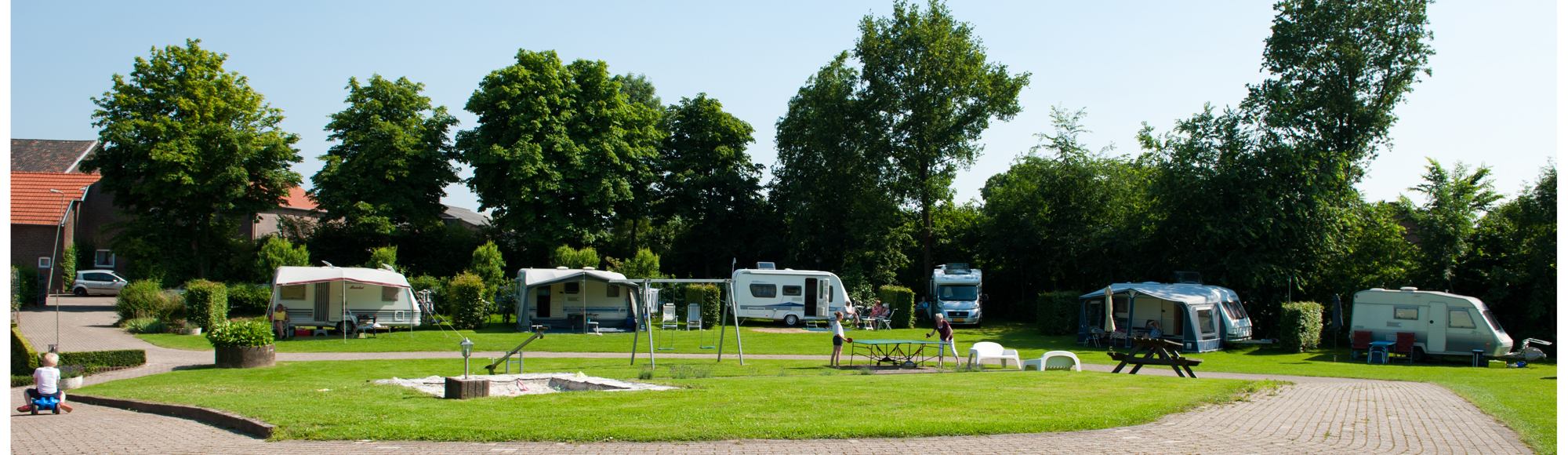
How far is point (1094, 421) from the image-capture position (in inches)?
315

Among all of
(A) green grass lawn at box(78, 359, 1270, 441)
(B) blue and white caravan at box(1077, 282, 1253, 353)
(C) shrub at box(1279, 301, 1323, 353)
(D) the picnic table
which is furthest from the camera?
(C) shrub at box(1279, 301, 1323, 353)

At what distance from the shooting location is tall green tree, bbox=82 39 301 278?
97.3 ft

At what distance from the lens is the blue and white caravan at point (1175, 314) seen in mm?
21219

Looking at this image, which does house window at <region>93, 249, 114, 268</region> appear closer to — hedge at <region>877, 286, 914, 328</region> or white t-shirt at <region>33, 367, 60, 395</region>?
hedge at <region>877, 286, 914, 328</region>

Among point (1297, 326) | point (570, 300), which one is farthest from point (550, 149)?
point (1297, 326)

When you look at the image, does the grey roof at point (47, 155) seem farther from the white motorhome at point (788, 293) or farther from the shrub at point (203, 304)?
the white motorhome at point (788, 293)

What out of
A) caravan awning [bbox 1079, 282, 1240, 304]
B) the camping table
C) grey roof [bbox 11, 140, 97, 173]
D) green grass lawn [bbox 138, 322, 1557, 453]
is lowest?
green grass lawn [bbox 138, 322, 1557, 453]

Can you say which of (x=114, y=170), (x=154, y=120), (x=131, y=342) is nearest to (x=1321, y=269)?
(x=131, y=342)

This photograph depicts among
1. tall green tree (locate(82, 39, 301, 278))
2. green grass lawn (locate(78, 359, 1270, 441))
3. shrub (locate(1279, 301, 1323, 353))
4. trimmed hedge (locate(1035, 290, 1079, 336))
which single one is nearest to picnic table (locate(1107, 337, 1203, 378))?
green grass lawn (locate(78, 359, 1270, 441))

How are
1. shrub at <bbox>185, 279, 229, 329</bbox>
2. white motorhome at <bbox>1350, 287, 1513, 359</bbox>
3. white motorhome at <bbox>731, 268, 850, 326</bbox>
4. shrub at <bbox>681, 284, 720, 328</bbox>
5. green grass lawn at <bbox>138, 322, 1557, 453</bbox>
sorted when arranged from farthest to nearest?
1. white motorhome at <bbox>731, 268, 850, 326</bbox>
2. shrub at <bbox>681, 284, 720, 328</bbox>
3. shrub at <bbox>185, 279, 229, 329</bbox>
4. white motorhome at <bbox>1350, 287, 1513, 359</bbox>
5. green grass lawn at <bbox>138, 322, 1557, 453</bbox>

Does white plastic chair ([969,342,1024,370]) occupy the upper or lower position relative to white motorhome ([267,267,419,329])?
lower

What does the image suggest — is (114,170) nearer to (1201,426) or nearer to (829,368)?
(829,368)

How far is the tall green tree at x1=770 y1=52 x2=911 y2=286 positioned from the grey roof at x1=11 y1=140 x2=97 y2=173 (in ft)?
112

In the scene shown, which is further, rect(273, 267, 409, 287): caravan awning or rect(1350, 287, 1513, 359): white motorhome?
rect(273, 267, 409, 287): caravan awning
